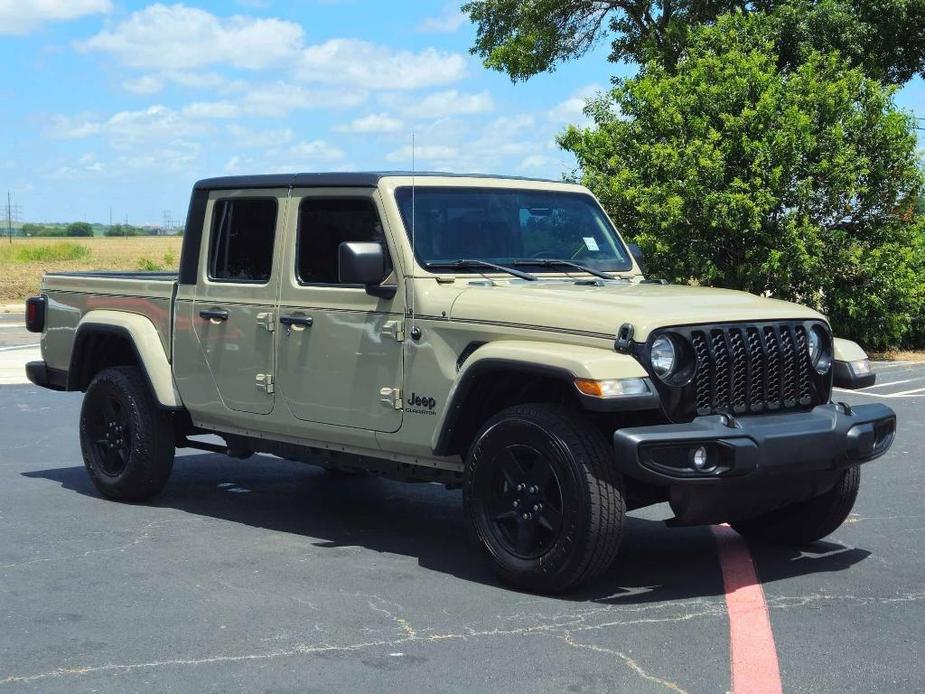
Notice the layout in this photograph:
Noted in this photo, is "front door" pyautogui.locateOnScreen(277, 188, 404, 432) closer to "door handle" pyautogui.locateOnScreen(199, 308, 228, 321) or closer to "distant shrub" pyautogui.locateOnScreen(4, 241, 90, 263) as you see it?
"door handle" pyautogui.locateOnScreen(199, 308, 228, 321)

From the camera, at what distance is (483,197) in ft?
23.4

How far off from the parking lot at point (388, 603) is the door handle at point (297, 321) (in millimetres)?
1180

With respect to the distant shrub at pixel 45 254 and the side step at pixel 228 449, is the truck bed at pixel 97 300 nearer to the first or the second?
the side step at pixel 228 449

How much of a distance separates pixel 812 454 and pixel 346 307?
8.10 ft

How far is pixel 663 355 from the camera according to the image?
5.78 m

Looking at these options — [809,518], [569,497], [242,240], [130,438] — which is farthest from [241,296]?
[809,518]

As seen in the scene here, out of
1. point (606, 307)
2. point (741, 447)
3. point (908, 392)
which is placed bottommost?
point (908, 392)

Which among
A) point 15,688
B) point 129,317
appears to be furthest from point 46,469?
point 15,688

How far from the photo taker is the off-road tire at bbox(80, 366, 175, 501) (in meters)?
8.02

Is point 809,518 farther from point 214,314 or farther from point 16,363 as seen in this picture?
point 16,363

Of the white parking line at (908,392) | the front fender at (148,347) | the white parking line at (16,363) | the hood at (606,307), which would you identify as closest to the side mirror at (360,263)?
the hood at (606,307)

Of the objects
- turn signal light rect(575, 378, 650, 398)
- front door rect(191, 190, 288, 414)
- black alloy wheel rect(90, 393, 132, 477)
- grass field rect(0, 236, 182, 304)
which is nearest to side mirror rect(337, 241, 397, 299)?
front door rect(191, 190, 288, 414)

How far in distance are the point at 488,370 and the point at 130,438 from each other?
119 inches

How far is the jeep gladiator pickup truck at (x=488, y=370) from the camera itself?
18.8ft
